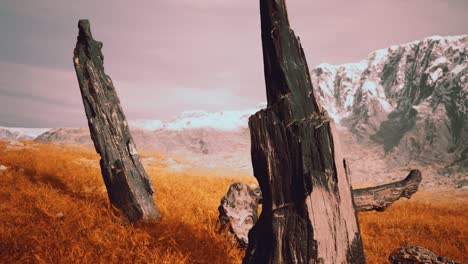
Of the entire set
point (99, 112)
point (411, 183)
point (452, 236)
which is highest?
point (99, 112)

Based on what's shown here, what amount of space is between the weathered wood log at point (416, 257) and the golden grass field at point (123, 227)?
190 centimetres

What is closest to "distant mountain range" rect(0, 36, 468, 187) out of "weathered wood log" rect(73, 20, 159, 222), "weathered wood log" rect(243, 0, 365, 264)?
"weathered wood log" rect(73, 20, 159, 222)

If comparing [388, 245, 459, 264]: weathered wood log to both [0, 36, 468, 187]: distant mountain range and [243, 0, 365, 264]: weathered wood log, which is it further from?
[0, 36, 468, 187]: distant mountain range

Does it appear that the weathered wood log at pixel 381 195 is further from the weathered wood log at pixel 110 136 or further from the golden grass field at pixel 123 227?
the weathered wood log at pixel 110 136

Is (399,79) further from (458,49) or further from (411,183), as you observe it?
(411,183)

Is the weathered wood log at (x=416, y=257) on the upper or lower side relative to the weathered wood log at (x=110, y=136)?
lower

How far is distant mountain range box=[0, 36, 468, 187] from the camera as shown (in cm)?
6362

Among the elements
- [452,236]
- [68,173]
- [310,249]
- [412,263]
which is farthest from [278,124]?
[68,173]

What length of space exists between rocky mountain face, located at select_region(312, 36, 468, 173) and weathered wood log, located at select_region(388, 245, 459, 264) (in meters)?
52.3

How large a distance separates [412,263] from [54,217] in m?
6.75

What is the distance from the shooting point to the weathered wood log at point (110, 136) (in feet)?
23.4

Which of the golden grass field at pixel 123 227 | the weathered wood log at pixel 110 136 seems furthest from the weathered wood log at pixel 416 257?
the weathered wood log at pixel 110 136

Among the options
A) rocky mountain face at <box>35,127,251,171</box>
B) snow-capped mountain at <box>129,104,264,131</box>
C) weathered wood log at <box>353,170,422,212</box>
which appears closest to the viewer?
weathered wood log at <box>353,170,422,212</box>

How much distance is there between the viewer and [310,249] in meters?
3.17
